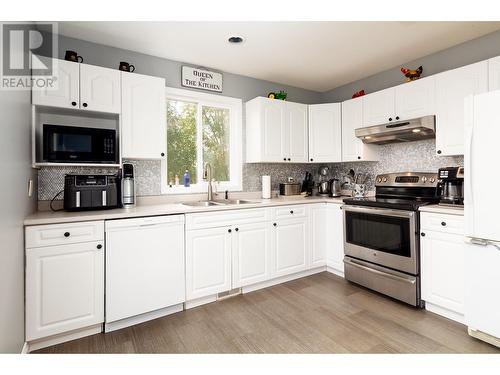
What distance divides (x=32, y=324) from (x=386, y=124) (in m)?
3.64

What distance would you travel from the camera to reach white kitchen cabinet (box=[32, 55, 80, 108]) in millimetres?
2080

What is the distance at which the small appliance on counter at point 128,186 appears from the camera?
244 centimetres

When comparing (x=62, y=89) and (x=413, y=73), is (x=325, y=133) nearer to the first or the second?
(x=413, y=73)

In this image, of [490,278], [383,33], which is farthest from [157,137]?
[490,278]

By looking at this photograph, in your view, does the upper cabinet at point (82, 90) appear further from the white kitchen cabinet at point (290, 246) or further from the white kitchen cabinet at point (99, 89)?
the white kitchen cabinet at point (290, 246)

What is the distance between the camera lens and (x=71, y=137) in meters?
2.21

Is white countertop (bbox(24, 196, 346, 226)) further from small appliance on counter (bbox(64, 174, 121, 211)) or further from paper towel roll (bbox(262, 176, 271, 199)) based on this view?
paper towel roll (bbox(262, 176, 271, 199))

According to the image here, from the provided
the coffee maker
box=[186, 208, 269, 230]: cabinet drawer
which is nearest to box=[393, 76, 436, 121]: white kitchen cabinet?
the coffee maker

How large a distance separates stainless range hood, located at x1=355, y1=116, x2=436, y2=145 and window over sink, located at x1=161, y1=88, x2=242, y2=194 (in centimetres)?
160

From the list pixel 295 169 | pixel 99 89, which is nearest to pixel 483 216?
pixel 295 169

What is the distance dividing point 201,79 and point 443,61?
8.84ft

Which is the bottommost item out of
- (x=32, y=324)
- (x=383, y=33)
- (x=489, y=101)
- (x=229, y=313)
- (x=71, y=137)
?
(x=229, y=313)
